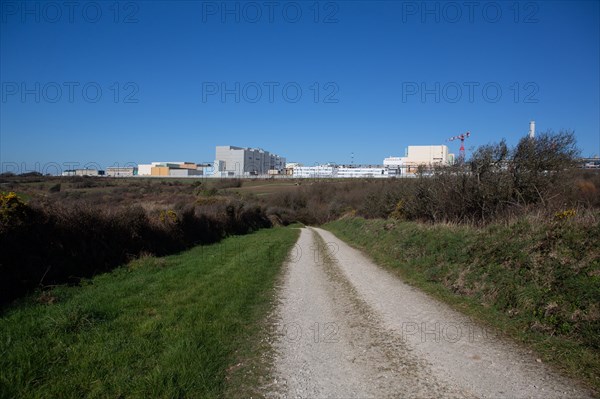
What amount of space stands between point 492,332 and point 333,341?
2693 millimetres

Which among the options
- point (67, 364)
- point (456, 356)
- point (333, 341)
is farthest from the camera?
point (333, 341)

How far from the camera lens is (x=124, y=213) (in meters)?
15.1

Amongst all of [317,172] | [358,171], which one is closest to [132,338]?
[358,171]

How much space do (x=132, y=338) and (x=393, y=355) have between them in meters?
3.89

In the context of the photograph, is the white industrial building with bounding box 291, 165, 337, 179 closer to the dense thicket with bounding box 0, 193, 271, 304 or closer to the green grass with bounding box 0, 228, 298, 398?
the dense thicket with bounding box 0, 193, 271, 304

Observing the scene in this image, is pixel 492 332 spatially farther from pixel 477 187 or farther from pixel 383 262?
pixel 477 187

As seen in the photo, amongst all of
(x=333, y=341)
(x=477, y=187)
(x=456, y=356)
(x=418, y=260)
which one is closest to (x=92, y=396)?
(x=333, y=341)

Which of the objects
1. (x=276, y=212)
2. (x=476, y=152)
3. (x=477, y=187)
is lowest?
Result: (x=276, y=212)

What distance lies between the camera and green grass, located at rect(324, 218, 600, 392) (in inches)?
208

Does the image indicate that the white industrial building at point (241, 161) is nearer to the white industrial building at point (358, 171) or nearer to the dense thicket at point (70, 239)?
the white industrial building at point (358, 171)

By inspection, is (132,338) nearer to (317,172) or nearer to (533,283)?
(533,283)

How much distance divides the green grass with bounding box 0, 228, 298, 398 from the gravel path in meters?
0.73

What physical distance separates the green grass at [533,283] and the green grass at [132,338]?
4.29 metres

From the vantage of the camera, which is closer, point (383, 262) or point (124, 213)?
point (383, 262)
